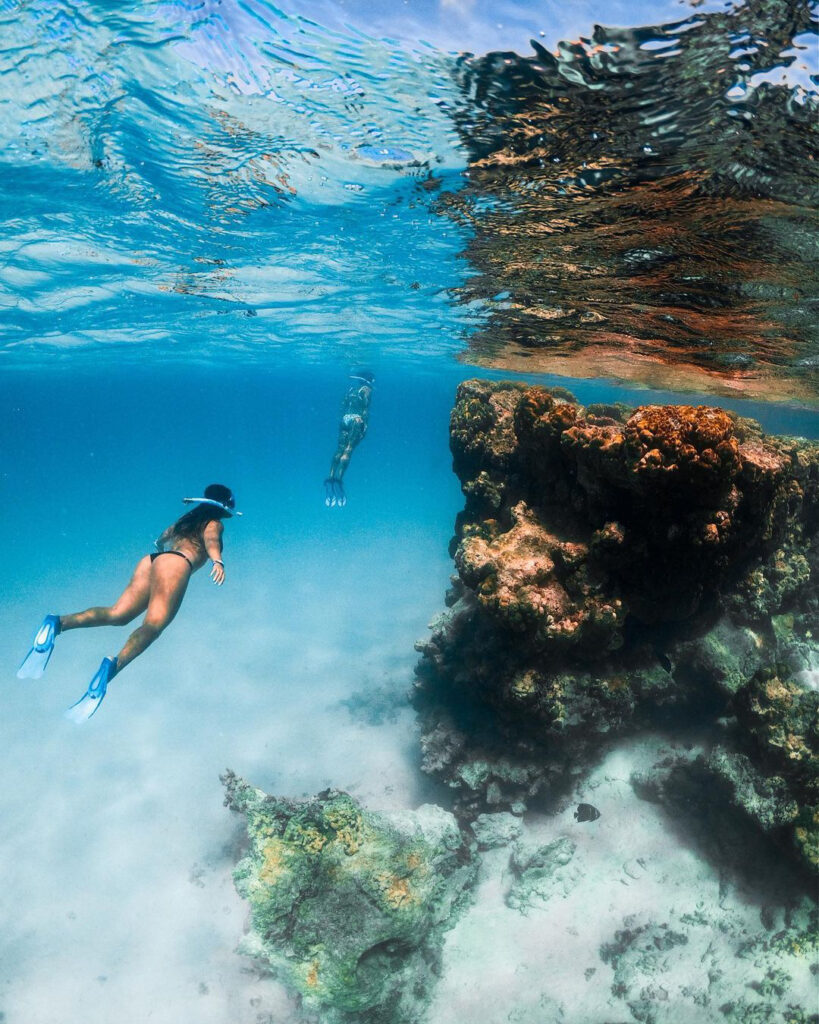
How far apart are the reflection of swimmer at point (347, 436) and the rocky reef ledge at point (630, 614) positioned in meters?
8.34

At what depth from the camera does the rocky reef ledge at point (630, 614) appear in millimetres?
6836

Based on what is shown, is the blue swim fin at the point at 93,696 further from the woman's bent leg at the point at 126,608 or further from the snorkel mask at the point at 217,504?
the snorkel mask at the point at 217,504

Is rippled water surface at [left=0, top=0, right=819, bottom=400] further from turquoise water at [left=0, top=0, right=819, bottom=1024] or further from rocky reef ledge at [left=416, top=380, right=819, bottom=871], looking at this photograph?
rocky reef ledge at [left=416, top=380, right=819, bottom=871]

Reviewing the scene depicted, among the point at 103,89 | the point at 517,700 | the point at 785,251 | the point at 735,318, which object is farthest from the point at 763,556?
the point at 103,89

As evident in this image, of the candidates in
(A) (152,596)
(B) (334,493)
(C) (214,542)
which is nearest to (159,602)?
(A) (152,596)

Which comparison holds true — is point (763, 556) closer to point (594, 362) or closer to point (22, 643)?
point (594, 362)

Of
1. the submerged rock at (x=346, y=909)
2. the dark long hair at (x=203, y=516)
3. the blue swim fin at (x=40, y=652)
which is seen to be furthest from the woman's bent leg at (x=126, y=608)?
the submerged rock at (x=346, y=909)

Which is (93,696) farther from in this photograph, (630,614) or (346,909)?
(630,614)

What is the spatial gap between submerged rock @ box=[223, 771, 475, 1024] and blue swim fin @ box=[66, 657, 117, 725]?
3.03m

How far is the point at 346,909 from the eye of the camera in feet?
24.7

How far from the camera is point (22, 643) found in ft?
85.6

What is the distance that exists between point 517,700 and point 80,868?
10.6m

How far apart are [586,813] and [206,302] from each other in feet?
72.9

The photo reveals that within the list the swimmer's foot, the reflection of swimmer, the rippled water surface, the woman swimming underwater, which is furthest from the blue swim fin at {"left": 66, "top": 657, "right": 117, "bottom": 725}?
the swimmer's foot
